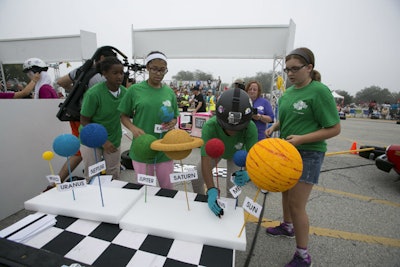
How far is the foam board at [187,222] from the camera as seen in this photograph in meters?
0.94

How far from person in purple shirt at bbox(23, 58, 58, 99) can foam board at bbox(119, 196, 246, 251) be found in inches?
99.7

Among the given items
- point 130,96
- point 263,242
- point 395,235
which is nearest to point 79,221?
point 130,96

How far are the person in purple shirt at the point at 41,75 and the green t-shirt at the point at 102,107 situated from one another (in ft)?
4.97

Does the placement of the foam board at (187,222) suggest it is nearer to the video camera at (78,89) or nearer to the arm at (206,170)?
the arm at (206,170)

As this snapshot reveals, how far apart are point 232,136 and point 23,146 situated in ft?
7.81

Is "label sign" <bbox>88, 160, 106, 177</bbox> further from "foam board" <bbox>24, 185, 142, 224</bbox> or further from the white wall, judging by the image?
the white wall

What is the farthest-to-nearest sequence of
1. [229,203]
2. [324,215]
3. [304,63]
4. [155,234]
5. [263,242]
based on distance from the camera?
[324,215] < [263,242] < [304,63] < [229,203] < [155,234]

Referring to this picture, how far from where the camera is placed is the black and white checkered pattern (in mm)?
832

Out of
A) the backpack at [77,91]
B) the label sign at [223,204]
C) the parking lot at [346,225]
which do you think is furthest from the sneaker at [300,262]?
the backpack at [77,91]

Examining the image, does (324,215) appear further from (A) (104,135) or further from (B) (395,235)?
(A) (104,135)

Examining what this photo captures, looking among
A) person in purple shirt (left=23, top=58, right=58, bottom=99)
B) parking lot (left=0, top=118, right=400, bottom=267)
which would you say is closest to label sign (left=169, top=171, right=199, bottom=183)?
parking lot (left=0, top=118, right=400, bottom=267)

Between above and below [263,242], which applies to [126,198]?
above

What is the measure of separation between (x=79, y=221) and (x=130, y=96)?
0.97 meters

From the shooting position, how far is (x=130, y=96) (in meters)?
1.64
